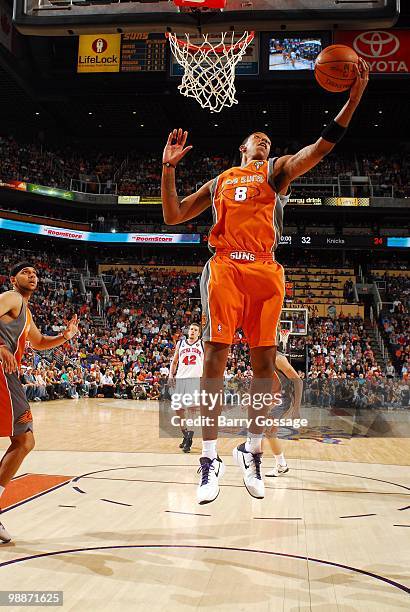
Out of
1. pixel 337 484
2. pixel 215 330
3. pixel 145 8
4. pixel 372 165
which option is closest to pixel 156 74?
pixel 372 165

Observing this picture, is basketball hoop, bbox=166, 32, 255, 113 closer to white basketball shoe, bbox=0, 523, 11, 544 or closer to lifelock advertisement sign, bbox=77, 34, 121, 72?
white basketball shoe, bbox=0, 523, 11, 544

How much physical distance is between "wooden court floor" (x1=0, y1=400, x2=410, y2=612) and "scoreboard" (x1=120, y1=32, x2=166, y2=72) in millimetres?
16482

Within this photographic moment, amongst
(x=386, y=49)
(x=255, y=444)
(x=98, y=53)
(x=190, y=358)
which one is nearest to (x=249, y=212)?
(x=255, y=444)

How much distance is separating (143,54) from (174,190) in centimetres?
1917

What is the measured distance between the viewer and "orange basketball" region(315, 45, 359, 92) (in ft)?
11.7

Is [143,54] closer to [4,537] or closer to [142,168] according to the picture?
[142,168]

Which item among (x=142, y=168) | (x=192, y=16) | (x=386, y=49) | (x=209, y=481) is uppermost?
(x=386, y=49)

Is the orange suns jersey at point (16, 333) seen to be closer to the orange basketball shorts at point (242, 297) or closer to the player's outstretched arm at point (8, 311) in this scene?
the player's outstretched arm at point (8, 311)

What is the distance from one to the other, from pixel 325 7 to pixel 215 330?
152 inches

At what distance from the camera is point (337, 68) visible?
362 centimetres

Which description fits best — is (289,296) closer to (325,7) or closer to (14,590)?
(325,7)

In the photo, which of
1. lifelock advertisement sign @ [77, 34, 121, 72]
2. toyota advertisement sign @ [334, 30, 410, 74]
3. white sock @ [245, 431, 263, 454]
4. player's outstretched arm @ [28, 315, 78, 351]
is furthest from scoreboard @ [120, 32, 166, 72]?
white sock @ [245, 431, 263, 454]

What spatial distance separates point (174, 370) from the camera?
9648 mm

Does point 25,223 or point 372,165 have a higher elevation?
point 372,165
